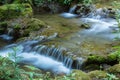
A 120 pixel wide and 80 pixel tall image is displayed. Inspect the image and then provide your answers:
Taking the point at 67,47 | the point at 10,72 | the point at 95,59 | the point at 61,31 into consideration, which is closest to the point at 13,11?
the point at 61,31

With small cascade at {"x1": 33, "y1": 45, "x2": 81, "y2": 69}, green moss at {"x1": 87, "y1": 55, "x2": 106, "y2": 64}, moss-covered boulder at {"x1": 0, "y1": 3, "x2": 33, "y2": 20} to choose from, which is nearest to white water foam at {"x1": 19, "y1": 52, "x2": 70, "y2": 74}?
small cascade at {"x1": 33, "y1": 45, "x2": 81, "y2": 69}

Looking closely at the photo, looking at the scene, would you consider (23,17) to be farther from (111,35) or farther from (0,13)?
(111,35)

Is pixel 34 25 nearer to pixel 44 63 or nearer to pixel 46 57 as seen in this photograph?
pixel 46 57

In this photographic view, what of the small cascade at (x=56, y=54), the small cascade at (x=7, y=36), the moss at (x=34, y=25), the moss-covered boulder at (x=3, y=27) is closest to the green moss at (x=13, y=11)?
the moss-covered boulder at (x=3, y=27)

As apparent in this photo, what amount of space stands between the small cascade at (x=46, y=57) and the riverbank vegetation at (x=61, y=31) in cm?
22

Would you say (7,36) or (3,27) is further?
(3,27)

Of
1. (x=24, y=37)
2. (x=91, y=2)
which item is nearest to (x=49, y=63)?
(x=24, y=37)

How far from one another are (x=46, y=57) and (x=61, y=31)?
6.34ft

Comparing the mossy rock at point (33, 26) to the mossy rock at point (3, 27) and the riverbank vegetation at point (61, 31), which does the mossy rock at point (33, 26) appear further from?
the mossy rock at point (3, 27)

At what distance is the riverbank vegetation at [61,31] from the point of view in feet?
16.8

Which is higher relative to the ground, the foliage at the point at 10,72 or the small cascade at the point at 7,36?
the foliage at the point at 10,72

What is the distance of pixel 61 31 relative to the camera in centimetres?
973

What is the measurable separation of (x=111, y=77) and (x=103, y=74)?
25.1 inches

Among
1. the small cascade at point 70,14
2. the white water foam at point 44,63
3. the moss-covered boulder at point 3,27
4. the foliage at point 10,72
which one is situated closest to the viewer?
the foliage at point 10,72
